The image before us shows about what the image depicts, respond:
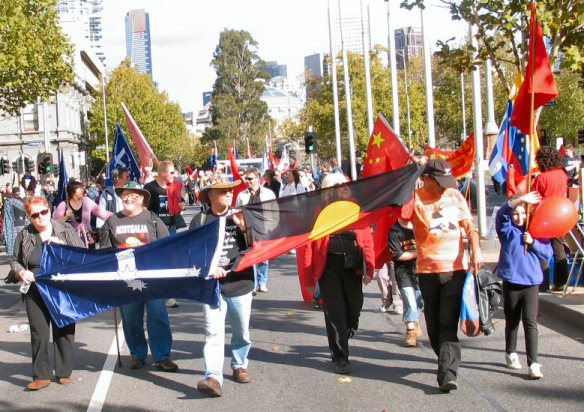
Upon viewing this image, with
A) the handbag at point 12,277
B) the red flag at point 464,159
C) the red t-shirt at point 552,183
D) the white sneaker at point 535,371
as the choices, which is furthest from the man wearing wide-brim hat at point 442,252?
the red flag at point 464,159

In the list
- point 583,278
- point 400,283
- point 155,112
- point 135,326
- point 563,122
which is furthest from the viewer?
point 155,112

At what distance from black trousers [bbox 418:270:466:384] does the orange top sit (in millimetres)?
78

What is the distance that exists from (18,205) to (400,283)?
479 inches

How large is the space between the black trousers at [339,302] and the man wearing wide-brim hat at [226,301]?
75 cm

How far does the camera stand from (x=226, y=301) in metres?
7.15

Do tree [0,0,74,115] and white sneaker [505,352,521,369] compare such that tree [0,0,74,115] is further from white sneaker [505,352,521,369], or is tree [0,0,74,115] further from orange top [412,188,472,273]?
white sneaker [505,352,521,369]

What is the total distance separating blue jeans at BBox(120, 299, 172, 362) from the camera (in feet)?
26.0

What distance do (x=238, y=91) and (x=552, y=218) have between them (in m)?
86.2

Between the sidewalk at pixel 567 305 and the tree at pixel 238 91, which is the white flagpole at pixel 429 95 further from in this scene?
the tree at pixel 238 91

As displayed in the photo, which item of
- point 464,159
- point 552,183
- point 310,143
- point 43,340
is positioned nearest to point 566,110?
point 310,143

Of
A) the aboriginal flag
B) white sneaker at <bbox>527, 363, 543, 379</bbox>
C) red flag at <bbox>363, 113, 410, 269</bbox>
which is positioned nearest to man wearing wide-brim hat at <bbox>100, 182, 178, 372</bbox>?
the aboriginal flag

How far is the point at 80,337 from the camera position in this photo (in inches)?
392

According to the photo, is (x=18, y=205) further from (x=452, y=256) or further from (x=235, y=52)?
(x=235, y=52)

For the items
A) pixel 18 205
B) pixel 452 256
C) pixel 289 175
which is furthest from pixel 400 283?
pixel 18 205
